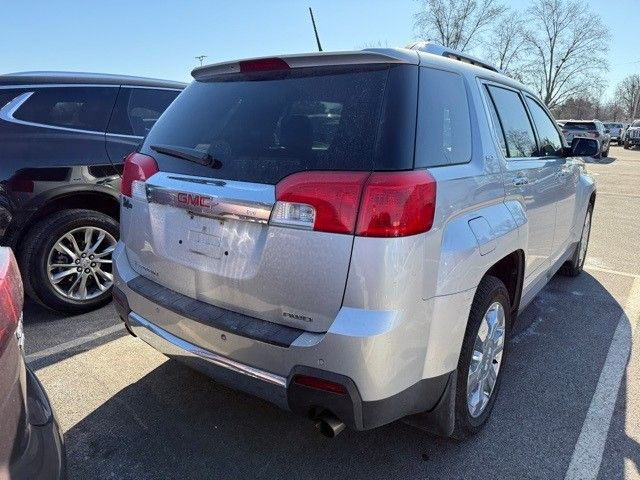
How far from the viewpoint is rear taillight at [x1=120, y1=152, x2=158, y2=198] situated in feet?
7.84

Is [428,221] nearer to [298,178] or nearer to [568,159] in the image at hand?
[298,178]

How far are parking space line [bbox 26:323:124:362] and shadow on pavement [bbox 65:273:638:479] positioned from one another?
0.74m

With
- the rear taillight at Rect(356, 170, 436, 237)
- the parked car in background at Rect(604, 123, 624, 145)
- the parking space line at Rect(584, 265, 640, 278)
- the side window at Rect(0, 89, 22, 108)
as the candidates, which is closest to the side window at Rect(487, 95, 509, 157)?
the rear taillight at Rect(356, 170, 436, 237)

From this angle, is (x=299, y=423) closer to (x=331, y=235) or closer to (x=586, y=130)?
(x=331, y=235)

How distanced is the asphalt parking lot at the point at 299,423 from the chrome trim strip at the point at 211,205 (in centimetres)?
118

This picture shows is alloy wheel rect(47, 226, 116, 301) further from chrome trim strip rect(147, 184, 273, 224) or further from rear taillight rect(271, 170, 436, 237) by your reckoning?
rear taillight rect(271, 170, 436, 237)

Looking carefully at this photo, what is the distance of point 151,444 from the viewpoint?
7.88 ft

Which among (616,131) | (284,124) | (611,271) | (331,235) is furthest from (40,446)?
(616,131)

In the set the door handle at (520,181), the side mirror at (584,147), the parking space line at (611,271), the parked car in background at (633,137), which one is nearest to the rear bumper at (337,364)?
the door handle at (520,181)

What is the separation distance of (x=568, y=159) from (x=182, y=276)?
11.2ft

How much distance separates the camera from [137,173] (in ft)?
8.05

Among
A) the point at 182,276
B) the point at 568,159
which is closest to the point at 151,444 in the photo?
the point at 182,276

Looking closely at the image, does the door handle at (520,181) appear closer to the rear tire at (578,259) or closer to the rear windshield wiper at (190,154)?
the rear windshield wiper at (190,154)

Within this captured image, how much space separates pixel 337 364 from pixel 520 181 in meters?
1.63
